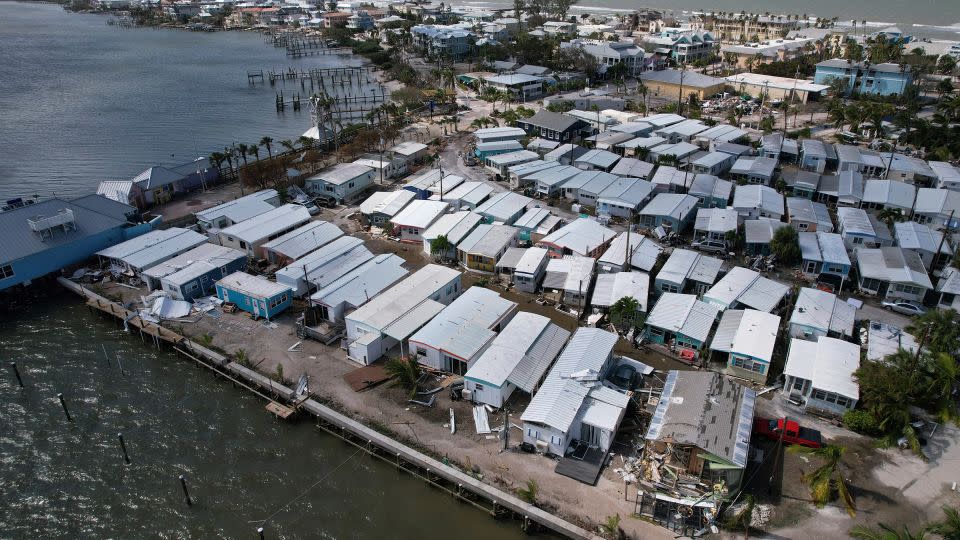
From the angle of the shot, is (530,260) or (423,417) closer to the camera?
(423,417)

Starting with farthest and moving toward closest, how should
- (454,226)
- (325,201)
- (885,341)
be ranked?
1. (325,201)
2. (454,226)
3. (885,341)

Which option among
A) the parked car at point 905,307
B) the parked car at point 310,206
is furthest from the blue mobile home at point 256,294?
the parked car at point 905,307

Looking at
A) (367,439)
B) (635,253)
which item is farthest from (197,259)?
(635,253)

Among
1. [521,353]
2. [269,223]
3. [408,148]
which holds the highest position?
[408,148]

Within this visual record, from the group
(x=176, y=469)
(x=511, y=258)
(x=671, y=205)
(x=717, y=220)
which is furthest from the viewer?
(x=671, y=205)

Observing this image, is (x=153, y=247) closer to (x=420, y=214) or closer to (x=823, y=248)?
(x=420, y=214)

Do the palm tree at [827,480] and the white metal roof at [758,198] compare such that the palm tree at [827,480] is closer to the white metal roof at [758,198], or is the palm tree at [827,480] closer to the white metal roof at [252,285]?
→ the white metal roof at [758,198]

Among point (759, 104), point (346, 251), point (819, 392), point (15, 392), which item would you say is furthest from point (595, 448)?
point (759, 104)
